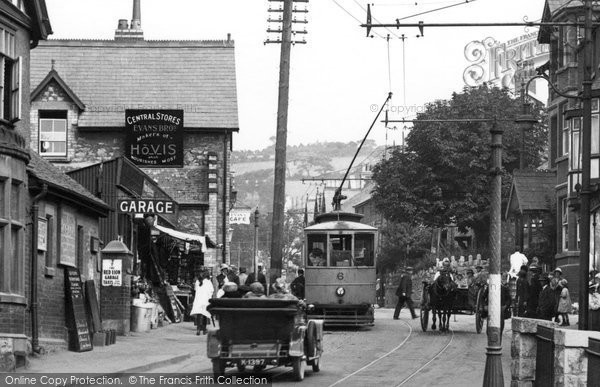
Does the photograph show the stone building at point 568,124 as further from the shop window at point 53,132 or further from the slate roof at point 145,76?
the shop window at point 53,132

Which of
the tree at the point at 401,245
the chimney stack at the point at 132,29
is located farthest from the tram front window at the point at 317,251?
the tree at the point at 401,245

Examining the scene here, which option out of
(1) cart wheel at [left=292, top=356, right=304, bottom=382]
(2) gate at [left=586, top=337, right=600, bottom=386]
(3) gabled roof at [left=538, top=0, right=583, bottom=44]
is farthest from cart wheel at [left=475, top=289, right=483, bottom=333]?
(2) gate at [left=586, top=337, right=600, bottom=386]

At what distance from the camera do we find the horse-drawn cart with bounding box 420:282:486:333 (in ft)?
114

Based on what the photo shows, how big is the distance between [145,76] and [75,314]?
26.4m

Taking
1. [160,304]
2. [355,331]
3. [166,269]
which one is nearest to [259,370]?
[355,331]

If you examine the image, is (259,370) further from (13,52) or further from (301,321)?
(13,52)

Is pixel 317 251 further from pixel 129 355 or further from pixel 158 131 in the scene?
pixel 158 131

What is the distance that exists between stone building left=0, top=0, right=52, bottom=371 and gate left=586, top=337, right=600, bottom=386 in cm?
1131

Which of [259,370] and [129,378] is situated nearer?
[129,378]

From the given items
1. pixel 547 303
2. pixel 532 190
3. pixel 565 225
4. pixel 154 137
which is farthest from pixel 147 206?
pixel 532 190

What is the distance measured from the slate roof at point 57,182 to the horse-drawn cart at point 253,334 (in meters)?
6.00

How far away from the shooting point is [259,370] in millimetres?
23438

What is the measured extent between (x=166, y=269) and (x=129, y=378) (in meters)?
25.2

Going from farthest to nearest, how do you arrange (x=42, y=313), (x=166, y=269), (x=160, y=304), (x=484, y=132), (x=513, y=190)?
(x=484, y=132), (x=513, y=190), (x=166, y=269), (x=160, y=304), (x=42, y=313)
